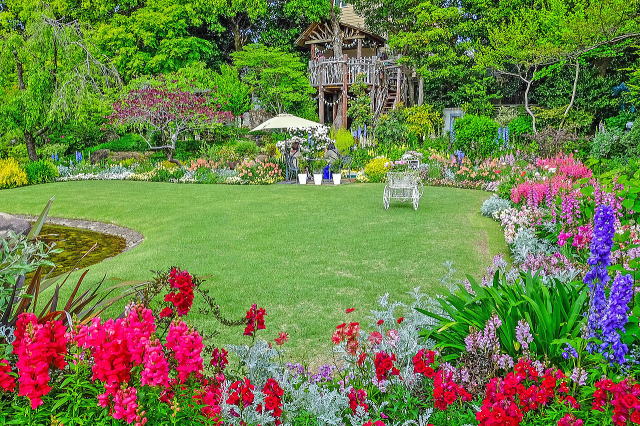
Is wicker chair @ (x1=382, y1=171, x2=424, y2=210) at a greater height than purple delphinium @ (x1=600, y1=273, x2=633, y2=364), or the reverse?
purple delphinium @ (x1=600, y1=273, x2=633, y2=364)

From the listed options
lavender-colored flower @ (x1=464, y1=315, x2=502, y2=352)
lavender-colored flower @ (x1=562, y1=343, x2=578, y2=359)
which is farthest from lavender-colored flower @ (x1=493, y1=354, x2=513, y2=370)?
lavender-colored flower @ (x1=562, y1=343, x2=578, y2=359)

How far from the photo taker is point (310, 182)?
54.2 ft

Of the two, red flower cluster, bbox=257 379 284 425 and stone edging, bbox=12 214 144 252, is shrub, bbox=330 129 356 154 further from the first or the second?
red flower cluster, bbox=257 379 284 425

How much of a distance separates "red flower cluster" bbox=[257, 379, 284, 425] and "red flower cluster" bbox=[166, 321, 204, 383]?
40cm

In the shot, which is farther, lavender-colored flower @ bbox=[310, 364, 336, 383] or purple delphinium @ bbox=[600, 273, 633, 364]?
lavender-colored flower @ bbox=[310, 364, 336, 383]

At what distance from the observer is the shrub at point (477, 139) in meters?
16.1

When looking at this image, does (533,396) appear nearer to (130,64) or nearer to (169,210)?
(169,210)

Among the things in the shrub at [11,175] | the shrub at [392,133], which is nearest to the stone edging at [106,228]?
the shrub at [11,175]

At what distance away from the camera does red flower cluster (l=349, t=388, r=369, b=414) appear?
2441 mm

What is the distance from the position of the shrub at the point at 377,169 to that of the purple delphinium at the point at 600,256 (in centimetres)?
1410

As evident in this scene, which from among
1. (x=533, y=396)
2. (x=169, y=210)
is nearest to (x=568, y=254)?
(x=533, y=396)

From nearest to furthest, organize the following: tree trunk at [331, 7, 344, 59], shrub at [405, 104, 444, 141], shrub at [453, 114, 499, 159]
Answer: shrub at [453, 114, 499, 159] → shrub at [405, 104, 444, 141] → tree trunk at [331, 7, 344, 59]

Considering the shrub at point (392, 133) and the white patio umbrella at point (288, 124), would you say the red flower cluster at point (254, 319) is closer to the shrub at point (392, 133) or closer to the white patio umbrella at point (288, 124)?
the white patio umbrella at point (288, 124)

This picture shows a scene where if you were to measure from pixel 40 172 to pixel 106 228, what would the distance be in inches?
368
